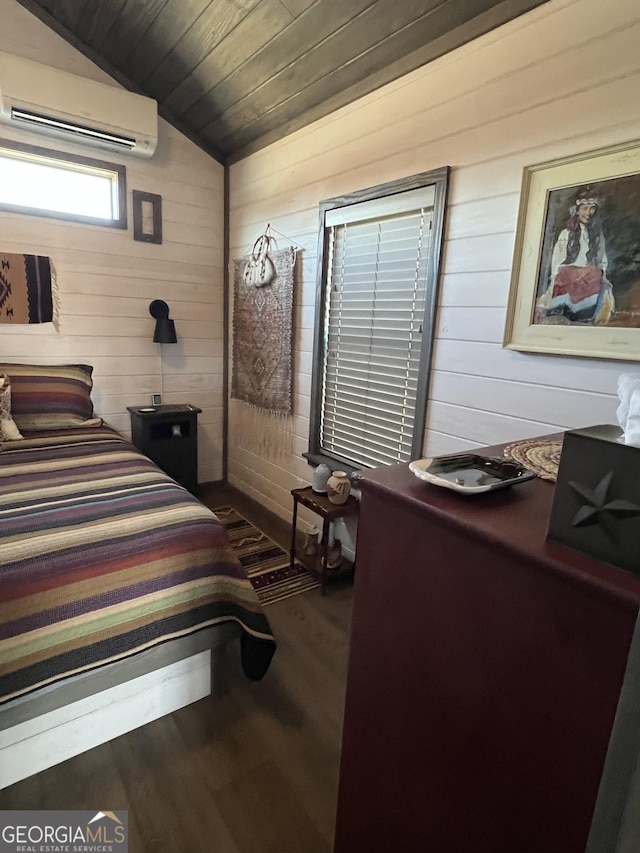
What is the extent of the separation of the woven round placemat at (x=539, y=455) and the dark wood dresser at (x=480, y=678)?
0.09m

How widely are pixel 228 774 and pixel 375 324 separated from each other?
1935mm

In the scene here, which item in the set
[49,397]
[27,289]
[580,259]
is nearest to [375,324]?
[580,259]

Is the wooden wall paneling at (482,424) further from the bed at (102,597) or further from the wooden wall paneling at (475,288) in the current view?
the bed at (102,597)

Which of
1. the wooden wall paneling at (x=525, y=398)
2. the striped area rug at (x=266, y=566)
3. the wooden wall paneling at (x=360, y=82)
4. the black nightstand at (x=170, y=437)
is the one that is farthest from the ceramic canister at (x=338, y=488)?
the wooden wall paneling at (x=360, y=82)

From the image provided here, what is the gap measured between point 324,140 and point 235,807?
2.91m

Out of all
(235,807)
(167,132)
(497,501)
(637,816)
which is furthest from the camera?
(167,132)

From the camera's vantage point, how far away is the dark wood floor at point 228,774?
1.29 metres

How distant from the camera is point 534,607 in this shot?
1.87ft

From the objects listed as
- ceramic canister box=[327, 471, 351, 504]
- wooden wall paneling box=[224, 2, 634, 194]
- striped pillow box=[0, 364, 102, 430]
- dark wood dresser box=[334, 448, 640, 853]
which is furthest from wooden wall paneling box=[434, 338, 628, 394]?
striped pillow box=[0, 364, 102, 430]

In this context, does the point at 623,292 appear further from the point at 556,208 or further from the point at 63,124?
the point at 63,124

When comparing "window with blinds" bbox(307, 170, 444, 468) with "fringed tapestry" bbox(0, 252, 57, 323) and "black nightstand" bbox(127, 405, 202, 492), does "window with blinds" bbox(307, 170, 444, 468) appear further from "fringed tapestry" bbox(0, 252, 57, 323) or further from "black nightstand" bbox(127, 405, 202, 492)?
"fringed tapestry" bbox(0, 252, 57, 323)

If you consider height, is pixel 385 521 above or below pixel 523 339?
below

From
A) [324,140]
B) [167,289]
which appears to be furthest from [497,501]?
[167,289]

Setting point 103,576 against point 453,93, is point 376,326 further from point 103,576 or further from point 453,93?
point 103,576
